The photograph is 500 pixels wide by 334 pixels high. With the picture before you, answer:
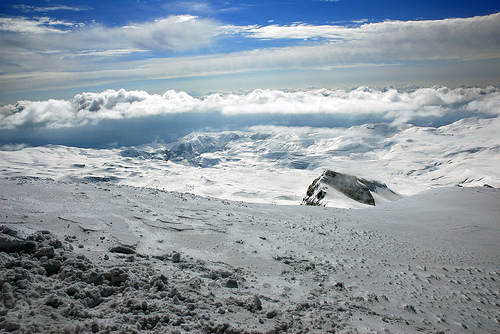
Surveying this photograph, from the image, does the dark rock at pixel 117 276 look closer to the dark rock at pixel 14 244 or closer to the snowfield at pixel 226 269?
the snowfield at pixel 226 269

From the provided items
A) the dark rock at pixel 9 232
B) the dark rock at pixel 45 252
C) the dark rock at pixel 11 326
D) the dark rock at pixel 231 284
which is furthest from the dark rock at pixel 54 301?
the dark rock at pixel 231 284

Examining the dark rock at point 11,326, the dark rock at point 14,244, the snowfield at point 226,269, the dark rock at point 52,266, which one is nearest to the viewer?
the dark rock at point 11,326

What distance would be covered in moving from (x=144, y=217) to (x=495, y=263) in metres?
11.9

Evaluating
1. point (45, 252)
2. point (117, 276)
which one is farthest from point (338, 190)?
point (45, 252)

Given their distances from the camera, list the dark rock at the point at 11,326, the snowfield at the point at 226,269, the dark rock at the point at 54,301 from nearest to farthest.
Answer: the dark rock at the point at 11,326 → the dark rock at the point at 54,301 → the snowfield at the point at 226,269

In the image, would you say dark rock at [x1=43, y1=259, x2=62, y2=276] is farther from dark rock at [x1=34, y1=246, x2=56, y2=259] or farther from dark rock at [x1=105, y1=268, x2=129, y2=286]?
dark rock at [x1=105, y1=268, x2=129, y2=286]

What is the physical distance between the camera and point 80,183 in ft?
53.0

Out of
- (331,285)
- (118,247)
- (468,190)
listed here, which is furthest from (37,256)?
(468,190)

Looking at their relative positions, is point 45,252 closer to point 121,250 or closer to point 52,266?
point 52,266

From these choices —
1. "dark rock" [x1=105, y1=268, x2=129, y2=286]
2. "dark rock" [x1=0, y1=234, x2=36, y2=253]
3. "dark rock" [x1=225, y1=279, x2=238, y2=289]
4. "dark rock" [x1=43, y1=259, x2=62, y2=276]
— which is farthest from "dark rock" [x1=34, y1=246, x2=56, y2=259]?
"dark rock" [x1=225, y1=279, x2=238, y2=289]

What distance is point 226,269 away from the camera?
7129 millimetres

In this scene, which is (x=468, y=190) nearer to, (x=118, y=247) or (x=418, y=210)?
(x=418, y=210)

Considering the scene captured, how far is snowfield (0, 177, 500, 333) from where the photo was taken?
4723 millimetres

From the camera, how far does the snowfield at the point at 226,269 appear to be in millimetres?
4723
